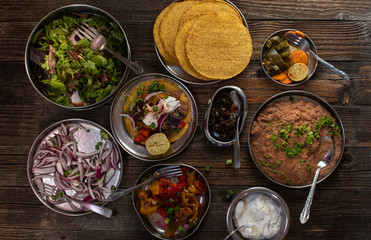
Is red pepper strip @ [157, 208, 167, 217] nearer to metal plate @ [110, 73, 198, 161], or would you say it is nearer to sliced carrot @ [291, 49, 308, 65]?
metal plate @ [110, 73, 198, 161]

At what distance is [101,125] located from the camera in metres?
2.75

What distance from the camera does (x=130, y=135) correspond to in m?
2.68

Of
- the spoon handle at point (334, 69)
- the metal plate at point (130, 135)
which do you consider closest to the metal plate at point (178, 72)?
the metal plate at point (130, 135)

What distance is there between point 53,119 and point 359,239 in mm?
3365

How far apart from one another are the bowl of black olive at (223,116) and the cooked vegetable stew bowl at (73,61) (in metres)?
0.88

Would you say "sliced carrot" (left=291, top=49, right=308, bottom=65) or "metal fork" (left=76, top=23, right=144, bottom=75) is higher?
"metal fork" (left=76, top=23, right=144, bottom=75)

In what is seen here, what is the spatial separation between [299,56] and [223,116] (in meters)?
0.97

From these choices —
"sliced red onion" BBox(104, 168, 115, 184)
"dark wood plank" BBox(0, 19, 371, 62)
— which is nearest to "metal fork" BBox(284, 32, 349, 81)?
"dark wood plank" BBox(0, 19, 371, 62)

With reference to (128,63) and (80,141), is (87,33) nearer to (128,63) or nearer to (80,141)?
(128,63)

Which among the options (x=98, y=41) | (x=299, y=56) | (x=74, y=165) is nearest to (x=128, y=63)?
(x=98, y=41)

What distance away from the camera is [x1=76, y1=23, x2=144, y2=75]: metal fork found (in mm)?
2486

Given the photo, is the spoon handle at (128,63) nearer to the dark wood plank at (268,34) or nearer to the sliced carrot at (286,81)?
the dark wood plank at (268,34)

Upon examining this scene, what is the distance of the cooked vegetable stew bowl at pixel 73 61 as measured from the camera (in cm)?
251

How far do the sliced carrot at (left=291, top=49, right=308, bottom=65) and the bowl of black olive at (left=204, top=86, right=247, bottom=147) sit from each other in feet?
2.11
